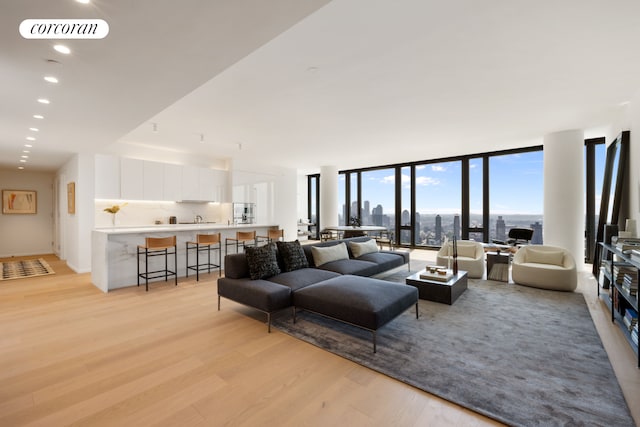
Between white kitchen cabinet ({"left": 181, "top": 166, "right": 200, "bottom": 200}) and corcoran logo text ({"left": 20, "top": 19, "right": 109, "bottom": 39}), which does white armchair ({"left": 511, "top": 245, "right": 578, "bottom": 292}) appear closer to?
corcoran logo text ({"left": 20, "top": 19, "right": 109, "bottom": 39})

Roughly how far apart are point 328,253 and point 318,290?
1510 millimetres

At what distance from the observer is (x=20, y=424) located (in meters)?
1.70

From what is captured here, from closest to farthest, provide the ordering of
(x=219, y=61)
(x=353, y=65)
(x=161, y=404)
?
(x=161, y=404) → (x=219, y=61) → (x=353, y=65)

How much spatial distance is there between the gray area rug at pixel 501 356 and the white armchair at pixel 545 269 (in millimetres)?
537

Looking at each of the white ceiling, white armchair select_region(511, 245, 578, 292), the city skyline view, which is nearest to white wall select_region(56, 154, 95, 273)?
the white ceiling

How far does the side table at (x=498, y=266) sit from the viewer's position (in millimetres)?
4889

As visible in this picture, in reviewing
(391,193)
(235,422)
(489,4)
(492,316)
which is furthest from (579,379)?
(391,193)

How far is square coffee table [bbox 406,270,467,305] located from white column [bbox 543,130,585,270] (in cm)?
320

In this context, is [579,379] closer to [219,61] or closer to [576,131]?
[219,61]

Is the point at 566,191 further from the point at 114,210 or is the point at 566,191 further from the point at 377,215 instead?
the point at 114,210

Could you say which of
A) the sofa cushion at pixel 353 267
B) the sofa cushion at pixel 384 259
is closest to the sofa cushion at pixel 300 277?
the sofa cushion at pixel 353 267

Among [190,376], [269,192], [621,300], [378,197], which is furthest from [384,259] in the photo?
[378,197]

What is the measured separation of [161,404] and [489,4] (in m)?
3.65

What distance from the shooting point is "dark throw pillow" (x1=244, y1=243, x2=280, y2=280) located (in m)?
3.43
